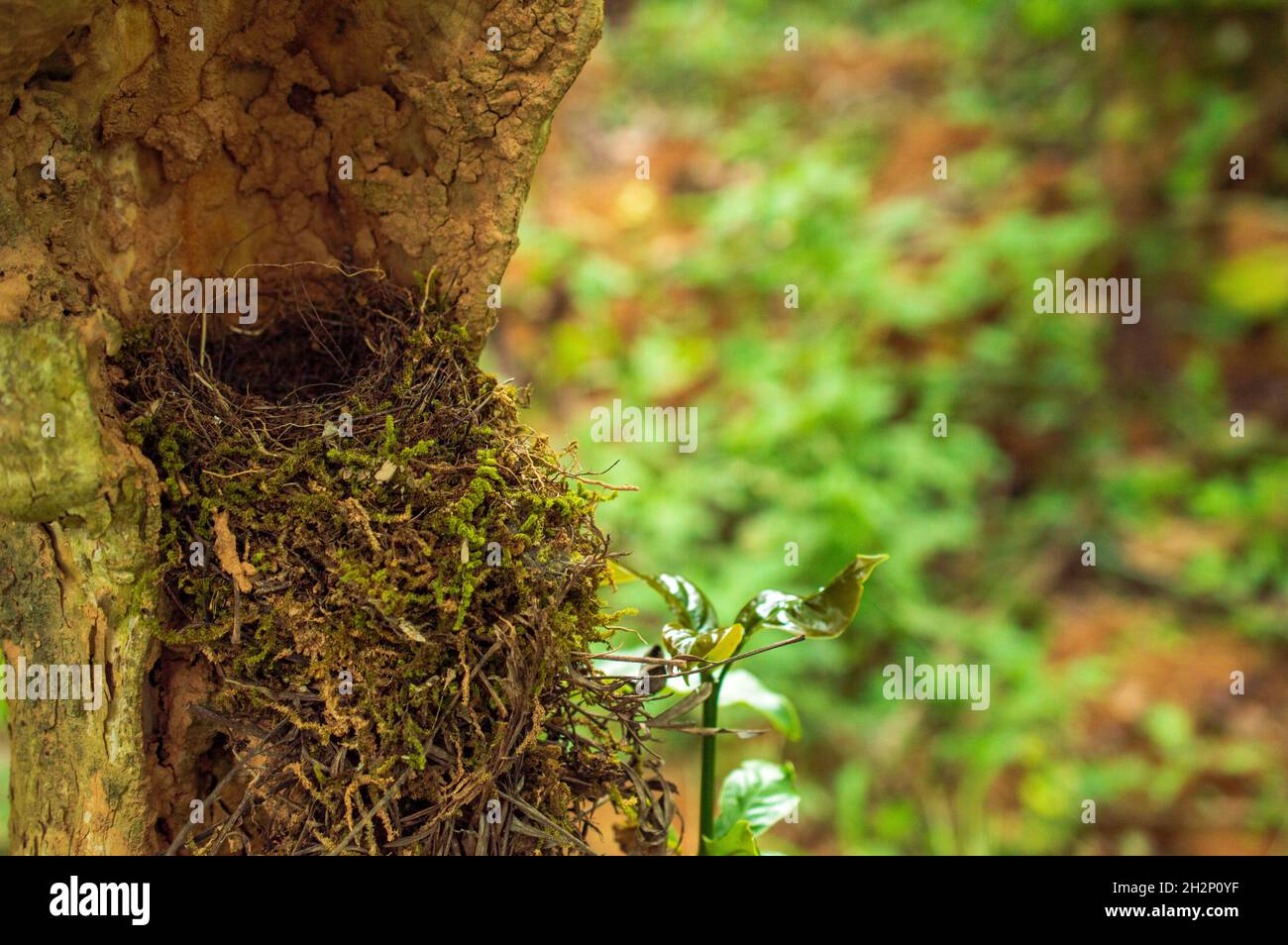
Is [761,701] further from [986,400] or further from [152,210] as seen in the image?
[986,400]

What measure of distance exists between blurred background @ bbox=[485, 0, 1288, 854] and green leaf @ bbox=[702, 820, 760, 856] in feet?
6.59

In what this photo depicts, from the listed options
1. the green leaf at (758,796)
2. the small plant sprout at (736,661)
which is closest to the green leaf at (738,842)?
the small plant sprout at (736,661)

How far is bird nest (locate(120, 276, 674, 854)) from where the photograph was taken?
1.39 metres

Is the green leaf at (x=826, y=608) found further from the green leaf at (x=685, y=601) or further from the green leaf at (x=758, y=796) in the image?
the green leaf at (x=758, y=796)

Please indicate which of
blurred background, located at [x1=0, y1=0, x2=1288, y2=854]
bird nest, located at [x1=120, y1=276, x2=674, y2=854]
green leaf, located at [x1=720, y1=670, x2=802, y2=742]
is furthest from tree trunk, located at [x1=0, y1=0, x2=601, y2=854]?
blurred background, located at [x1=0, y1=0, x2=1288, y2=854]

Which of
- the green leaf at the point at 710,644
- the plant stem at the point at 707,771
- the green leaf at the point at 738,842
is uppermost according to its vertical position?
the green leaf at the point at 710,644

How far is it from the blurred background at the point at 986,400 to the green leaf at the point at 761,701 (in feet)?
5.85

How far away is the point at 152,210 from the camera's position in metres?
1.62

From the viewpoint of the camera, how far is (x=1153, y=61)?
17.4 ft

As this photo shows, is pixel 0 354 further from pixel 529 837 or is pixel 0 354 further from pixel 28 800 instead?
pixel 529 837

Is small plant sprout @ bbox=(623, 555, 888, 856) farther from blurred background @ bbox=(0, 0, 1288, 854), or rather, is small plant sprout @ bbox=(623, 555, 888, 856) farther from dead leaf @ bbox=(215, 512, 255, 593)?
blurred background @ bbox=(0, 0, 1288, 854)

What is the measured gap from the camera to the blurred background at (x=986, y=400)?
3990mm

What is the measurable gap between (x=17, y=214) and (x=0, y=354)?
237 millimetres

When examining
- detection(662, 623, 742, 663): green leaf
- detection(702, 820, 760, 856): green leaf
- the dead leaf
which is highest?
the dead leaf
